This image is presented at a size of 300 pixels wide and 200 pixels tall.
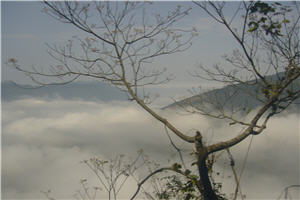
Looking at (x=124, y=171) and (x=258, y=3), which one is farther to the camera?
(x=124, y=171)

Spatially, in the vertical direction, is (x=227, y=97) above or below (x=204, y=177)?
above

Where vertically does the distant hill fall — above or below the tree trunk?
above

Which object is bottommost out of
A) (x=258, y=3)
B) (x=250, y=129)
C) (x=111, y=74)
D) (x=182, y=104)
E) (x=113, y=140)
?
(x=250, y=129)

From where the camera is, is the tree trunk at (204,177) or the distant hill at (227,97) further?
the distant hill at (227,97)

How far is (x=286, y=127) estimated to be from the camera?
10669 cm

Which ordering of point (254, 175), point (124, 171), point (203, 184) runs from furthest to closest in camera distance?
point (254, 175) → point (124, 171) → point (203, 184)

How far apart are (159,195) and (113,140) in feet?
487

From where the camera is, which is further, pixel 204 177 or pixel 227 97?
pixel 227 97

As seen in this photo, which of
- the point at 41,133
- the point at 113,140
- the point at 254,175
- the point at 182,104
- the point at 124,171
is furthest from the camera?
the point at 41,133

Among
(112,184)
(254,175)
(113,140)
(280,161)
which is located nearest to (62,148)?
(113,140)

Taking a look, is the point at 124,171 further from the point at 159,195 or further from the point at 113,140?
the point at 113,140

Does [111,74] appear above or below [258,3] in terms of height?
below

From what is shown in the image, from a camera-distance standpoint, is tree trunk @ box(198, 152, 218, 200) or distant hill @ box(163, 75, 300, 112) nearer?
tree trunk @ box(198, 152, 218, 200)

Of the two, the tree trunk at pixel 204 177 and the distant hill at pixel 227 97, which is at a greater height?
the distant hill at pixel 227 97
